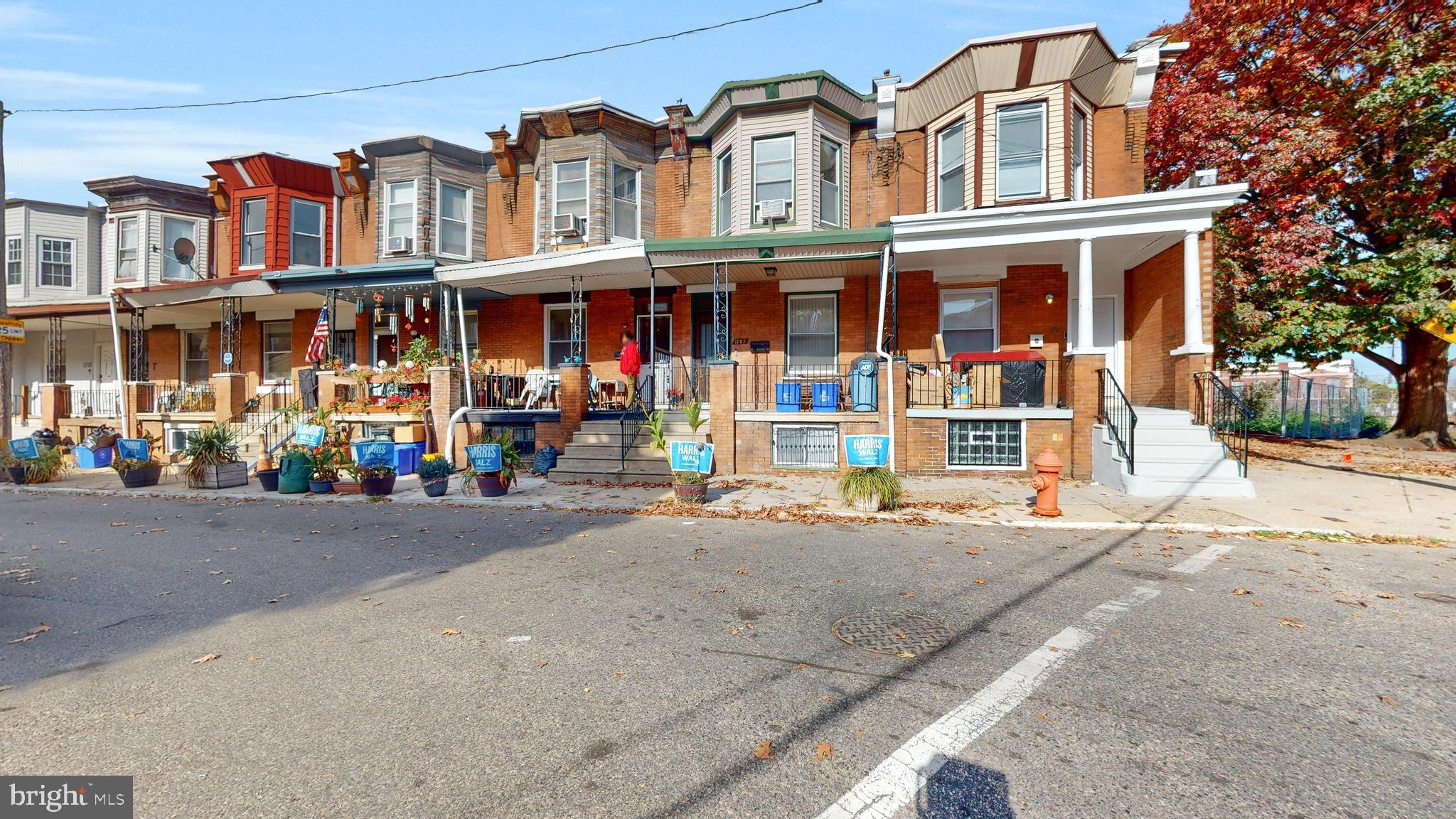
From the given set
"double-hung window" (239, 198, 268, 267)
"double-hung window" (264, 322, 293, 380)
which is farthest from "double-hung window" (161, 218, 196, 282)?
"double-hung window" (264, 322, 293, 380)

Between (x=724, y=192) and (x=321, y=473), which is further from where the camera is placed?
(x=724, y=192)

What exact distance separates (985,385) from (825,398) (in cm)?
304

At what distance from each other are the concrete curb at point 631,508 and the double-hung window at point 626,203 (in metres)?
8.59

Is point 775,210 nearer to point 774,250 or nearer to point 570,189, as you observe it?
point 774,250

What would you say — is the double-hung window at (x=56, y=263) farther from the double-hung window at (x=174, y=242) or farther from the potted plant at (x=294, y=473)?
the potted plant at (x=294, y=473)

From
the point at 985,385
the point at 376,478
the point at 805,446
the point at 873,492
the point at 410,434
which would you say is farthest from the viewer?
the point at 410,434

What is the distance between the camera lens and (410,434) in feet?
44.8

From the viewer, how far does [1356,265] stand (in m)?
14.2

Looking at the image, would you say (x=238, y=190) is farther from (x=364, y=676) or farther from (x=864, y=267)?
(x=364, y=676)

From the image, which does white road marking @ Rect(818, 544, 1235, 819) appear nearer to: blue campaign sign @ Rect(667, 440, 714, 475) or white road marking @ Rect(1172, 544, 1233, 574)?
white road marking @ Rect(1172, 544, 1233, 574)

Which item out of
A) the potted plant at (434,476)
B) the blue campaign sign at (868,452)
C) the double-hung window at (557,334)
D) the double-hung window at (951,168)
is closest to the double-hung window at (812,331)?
the double-hung window at (951,168)

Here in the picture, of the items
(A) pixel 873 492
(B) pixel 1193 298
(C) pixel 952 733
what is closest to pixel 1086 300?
(B) pixel 1193 298

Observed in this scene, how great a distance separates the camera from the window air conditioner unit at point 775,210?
1423cm

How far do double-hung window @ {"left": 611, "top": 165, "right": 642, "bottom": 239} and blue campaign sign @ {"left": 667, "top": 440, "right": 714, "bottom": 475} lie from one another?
27.3 ft
